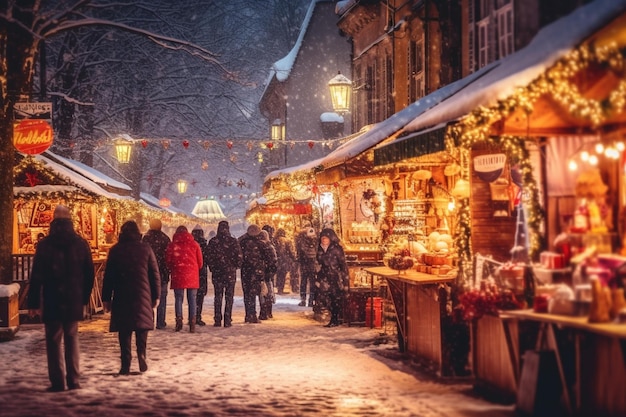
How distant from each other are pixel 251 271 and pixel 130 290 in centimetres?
744

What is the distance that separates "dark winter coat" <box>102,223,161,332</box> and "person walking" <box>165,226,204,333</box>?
522 cm

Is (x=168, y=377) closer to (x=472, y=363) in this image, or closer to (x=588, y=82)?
(x=472, y=363)

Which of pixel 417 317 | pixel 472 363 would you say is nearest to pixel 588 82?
pixel 472 363

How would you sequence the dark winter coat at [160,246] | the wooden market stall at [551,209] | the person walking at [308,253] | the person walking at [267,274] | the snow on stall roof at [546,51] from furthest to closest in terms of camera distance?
the person walking at [308,253] → the person walking at [267,274] → the dark winter coat at [160,246] → the snow on stall roof at [546,51] → the wooden market stall at [551,209]

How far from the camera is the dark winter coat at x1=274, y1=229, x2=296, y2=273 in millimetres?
28234

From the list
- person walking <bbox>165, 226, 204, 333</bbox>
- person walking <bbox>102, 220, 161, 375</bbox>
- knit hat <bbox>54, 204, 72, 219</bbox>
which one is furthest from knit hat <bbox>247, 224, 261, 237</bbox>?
knit hat <bbox>54, 204, 72, 219</bbox>

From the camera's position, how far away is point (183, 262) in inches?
669

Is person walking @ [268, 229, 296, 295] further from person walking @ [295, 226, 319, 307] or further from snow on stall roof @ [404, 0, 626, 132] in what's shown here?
snow on stall roof @ [404, 0, 626, 132]

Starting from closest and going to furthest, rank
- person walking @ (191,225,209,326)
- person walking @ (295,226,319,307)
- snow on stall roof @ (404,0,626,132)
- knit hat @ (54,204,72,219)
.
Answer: snow on stall roof @ (404,0,626,132) → knit hat @ (54,204,72,219) → person walking @ (191,225,209,326) → person walking @ (295,226,319,307)

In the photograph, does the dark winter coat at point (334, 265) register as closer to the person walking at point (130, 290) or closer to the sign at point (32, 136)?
the sign at point (32, 136)

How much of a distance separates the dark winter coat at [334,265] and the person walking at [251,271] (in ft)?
5.58

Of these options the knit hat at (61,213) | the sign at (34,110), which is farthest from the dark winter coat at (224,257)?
the knit hat at (61,213)

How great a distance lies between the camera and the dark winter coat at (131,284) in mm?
11352

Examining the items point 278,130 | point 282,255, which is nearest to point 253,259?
point 282,255
